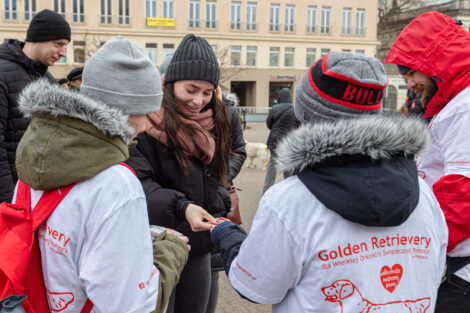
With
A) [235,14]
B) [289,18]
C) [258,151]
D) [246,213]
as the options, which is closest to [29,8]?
[235,14]

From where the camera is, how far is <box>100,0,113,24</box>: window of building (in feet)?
123

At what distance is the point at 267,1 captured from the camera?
134 ft

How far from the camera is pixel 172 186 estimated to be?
87.0 inches

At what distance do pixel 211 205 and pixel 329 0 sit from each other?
43.4m

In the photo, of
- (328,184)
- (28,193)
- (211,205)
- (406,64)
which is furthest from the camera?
(211,205)

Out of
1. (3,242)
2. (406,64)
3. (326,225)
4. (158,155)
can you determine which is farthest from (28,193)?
(406,64)

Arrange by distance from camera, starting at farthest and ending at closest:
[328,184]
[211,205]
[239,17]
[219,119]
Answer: [239,17] → [219,119] → [211,205] → [328,184]

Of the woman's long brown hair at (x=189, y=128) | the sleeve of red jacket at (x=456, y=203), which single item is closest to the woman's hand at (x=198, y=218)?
the woman's long brown hair at (x=189, y=128)

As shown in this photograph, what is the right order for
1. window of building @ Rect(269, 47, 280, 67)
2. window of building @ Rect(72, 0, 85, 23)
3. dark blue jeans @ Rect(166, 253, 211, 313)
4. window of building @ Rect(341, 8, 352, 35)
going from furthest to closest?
1. window of building @ Rect(341, 8, 352, 35)
2. window of building @ Rect(269, 47, 280, 67)
3. window of building @ Rect(72, 0, 85, 23)
4. dark blue jeans @ Rect(166, 253, 211, 313)

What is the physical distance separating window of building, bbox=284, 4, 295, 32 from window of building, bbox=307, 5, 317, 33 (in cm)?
159

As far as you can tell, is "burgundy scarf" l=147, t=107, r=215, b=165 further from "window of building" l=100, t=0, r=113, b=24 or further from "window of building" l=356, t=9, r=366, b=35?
"window of building" l=356, t=9, r=366, b=35

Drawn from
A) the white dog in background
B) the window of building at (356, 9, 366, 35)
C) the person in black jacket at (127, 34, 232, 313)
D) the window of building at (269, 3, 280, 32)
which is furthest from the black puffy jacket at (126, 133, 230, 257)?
the window of building at (356, 9, 366, 35)

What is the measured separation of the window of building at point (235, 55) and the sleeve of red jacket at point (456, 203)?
128 ft

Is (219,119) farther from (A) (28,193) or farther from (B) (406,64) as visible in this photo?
(A) (28,193)
